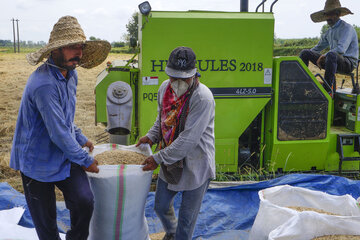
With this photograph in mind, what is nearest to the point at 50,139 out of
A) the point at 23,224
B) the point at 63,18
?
the point at 63,18

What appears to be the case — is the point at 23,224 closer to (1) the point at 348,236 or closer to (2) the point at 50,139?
(2) the point at 50,139

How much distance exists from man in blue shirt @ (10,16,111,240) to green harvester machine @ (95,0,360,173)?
1.40m

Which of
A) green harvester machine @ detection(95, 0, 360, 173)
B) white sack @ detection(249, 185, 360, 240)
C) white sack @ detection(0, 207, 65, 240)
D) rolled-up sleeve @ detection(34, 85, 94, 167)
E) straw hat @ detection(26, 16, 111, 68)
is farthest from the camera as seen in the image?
green harvester machine @ detection(95, 0, 360, 173)

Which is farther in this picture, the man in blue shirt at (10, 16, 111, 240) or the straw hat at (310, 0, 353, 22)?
the straw hat at (310, 0, 353, 22)

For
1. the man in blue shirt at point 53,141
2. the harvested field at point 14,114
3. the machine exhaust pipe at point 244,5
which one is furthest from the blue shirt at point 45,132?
the machine exhaust pipe at point 244,5

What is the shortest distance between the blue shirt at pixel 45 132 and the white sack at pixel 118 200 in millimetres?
→ 261

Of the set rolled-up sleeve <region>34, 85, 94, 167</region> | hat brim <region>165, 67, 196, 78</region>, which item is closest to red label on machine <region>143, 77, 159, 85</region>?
hat brim <region>165, 67, 196, 78</region>

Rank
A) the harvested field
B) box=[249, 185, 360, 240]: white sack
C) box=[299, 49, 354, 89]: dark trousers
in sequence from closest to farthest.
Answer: box=[249, 185, 360, 240]: white sack, box=[299, 49, 354, 89]: dark trousers, the harvested field

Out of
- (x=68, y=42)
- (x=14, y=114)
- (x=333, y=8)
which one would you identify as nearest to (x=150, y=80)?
(x=68, y=42)

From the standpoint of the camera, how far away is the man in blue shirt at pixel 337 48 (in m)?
5.00

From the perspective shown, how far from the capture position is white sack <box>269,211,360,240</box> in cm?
282

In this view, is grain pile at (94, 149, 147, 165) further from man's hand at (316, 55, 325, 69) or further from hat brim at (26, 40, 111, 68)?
man's hand at (316, 55, 325, 69)

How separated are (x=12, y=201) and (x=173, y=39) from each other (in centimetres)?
235

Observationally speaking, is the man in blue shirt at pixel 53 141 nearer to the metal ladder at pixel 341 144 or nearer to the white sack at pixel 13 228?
the white sack at pixel 13 228
